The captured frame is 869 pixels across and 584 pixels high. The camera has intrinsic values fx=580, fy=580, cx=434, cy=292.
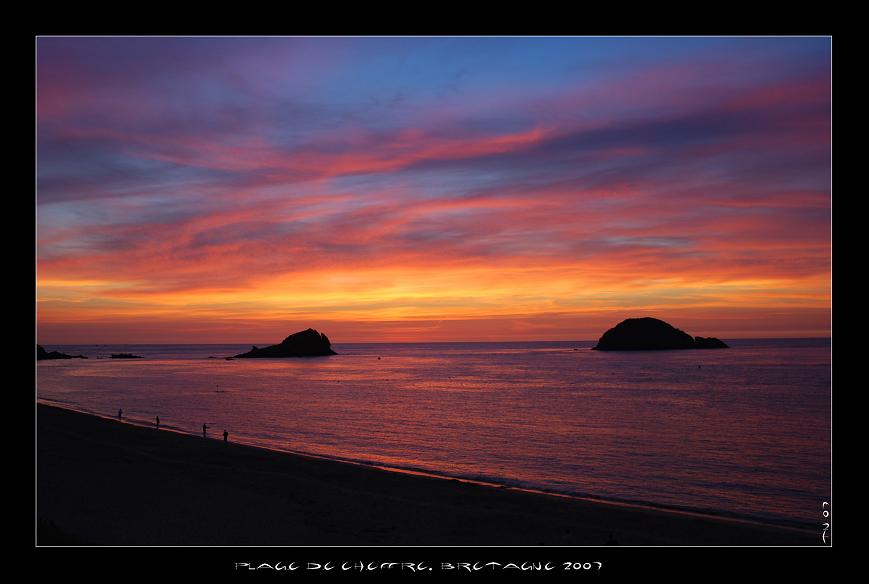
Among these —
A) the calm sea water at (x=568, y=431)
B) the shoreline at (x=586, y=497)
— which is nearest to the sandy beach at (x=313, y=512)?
the shoreline at (x=586, y=497)

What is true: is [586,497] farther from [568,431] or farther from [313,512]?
[568,431]

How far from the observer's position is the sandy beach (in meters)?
17.0

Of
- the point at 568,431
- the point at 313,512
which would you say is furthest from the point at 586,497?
the point at 568,431

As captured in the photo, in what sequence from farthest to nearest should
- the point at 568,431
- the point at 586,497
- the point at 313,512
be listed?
1. the point at 568,431
2. the point at 586,497
3. the point at 313,512

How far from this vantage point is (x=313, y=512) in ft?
64.8

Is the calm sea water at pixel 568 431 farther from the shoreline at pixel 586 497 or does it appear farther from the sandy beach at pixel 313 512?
the sandy beach at pixel 313 512

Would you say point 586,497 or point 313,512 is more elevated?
point 313,512

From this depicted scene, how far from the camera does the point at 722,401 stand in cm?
6397

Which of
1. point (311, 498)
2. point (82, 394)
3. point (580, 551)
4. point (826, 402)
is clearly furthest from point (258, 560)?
point (82, 394)

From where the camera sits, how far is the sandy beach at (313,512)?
1700cm

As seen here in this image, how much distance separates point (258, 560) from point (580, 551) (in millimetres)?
5669

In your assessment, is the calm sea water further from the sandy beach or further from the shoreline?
the sandy beach

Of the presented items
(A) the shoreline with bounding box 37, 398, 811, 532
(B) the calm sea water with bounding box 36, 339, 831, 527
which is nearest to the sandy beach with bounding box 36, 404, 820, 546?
(A) the shoreline with bounding box 37, 398, 811, 532
